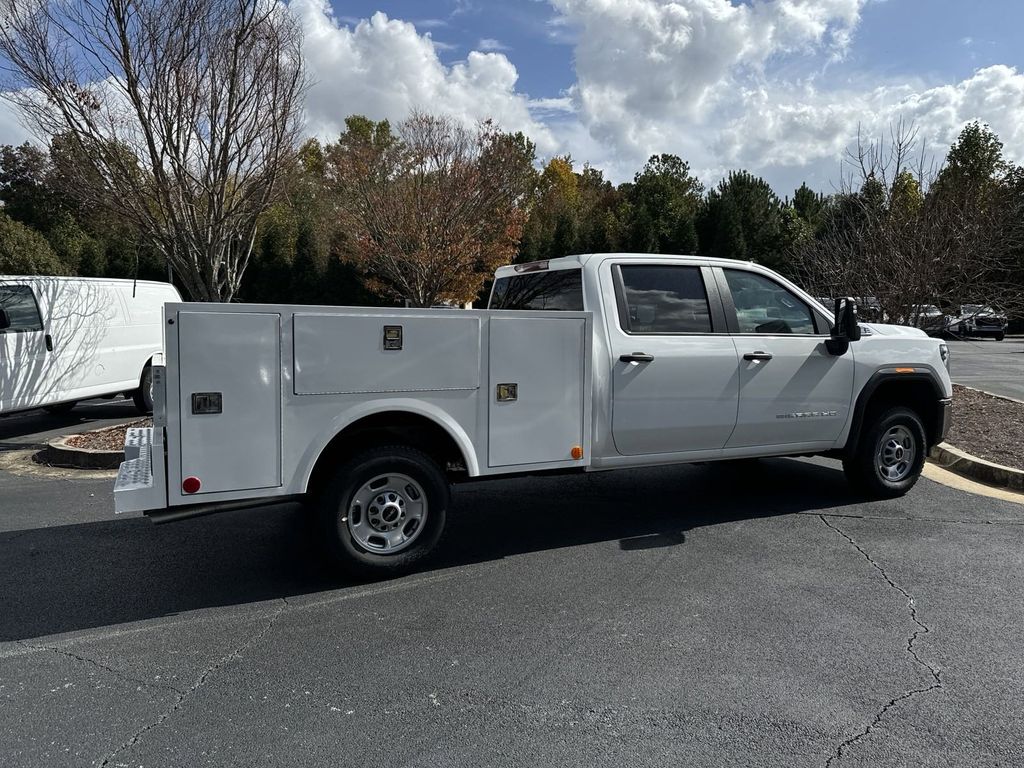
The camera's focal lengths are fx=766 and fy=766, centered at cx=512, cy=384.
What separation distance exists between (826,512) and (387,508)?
3.68 meters

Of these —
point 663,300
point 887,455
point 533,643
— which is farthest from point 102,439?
point 887,455

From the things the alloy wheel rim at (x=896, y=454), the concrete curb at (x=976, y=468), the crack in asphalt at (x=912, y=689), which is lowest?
the crack in asphalt at (x=912, y=689)

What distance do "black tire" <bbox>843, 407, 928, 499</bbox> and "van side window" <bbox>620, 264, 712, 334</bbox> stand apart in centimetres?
185

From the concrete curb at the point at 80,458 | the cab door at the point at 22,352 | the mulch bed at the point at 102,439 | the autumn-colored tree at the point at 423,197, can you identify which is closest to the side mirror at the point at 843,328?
the concrete curb at the point at 80,458

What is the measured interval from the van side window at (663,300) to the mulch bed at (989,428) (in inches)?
165

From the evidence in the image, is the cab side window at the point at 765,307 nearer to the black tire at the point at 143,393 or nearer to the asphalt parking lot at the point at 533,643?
the asphalt parking lot at the point at 533,643

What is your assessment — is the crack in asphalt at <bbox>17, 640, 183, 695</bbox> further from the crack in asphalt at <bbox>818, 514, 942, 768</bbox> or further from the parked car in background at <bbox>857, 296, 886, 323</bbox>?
the parked car in background at <bbox>857, 296, 886, 323</bbox>

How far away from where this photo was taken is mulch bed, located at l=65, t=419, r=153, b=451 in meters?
8.61

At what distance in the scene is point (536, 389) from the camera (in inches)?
191

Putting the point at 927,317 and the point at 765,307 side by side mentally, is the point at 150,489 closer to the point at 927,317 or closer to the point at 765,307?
the point at 765,307

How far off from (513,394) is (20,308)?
311 inches

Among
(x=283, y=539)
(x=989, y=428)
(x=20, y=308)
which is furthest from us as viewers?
(x=20, y=308)

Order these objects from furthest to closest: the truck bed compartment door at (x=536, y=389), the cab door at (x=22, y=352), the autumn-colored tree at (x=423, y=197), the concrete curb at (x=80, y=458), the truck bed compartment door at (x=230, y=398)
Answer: the autumn-colored tree at (x=423, y=197) < the cab door at (x=22, y=352) < the concrete curb at (x=80, y=458) < the truck bed compartment door at (x=536, y=389) < the truck bed compartment door at (x=230, y=398)

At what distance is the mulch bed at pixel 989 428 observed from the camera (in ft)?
26.4
